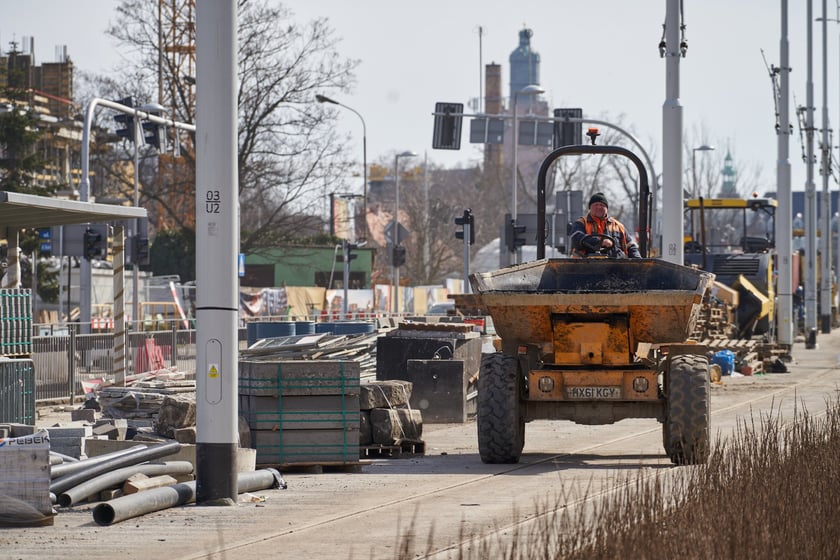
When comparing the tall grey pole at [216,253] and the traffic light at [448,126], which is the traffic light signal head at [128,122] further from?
the tall grey pole at [216,253]

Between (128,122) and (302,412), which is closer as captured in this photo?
(302,412)

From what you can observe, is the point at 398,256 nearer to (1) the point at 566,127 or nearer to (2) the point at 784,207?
(2) the point at 784,207

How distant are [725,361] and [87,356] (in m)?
13.6

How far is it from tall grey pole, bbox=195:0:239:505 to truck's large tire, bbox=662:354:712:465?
185 inches

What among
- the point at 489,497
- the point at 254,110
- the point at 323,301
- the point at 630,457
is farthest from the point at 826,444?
the point at 323,301

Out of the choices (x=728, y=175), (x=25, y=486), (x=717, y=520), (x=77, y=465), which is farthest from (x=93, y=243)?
(x=728, y=175)

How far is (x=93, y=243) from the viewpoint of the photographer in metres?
35.0

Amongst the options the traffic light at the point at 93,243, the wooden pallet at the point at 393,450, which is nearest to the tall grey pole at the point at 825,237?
the traffic light at the point at 93,243

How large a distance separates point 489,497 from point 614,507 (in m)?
4.96

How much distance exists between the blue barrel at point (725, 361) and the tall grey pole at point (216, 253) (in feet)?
72.5

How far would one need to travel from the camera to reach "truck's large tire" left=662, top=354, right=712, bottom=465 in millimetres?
15422

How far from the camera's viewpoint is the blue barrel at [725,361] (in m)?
33.8

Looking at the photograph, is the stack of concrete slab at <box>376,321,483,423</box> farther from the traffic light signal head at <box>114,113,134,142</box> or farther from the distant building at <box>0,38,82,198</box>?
the distant building at <box>0,38,82,198</box>

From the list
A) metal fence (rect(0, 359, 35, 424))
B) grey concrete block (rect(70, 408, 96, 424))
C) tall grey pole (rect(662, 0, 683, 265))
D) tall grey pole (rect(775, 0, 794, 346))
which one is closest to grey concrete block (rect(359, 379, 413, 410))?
grey concrete block (rect(70, 408, 96, 424))
